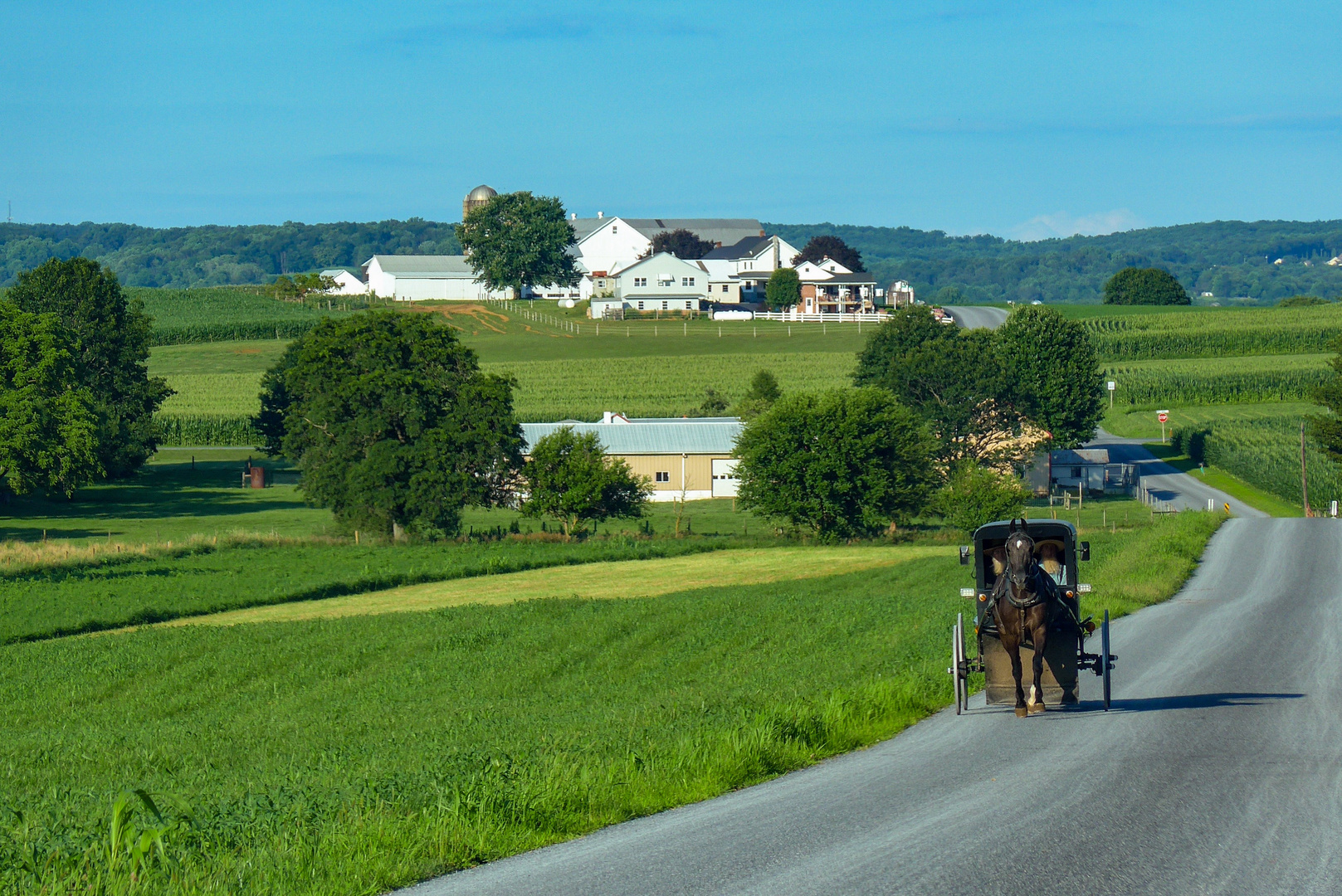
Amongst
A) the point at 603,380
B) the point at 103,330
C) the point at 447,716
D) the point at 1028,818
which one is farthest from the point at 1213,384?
the point at 1028,818

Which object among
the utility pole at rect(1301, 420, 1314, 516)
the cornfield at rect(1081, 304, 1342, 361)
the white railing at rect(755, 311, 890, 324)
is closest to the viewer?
the utility pole at rect(1301, 420, 1314, 516)

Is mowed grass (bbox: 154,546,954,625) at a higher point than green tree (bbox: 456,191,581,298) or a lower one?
lower

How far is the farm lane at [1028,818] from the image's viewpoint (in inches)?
339

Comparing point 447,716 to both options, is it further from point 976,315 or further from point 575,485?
point 976,315

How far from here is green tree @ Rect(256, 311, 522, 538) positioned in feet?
194

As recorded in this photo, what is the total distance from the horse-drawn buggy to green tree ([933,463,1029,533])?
43574mm

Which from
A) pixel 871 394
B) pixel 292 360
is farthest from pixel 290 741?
pixel 292 360

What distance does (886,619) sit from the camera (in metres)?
28.3

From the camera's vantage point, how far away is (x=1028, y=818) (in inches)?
400

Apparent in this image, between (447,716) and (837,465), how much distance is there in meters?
42.4

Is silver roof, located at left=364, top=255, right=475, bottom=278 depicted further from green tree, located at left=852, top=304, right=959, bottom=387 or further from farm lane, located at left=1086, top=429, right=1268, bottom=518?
farm lane, located at left=1086, top=429, right=1268, bottom=518

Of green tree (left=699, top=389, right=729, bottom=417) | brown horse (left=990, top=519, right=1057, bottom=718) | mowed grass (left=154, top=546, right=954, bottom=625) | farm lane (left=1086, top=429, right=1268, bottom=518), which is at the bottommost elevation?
mowed grass (left=154, top=546, right=954, bottom=625)

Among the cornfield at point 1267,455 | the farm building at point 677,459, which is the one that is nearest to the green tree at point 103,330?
the farm building at point 677,459

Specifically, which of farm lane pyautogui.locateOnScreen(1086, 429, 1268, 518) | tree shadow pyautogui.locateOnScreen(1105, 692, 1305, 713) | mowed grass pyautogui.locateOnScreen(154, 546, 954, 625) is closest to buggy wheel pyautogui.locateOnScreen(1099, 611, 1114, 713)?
tree shadow pyautogui.locateOnScreen(1105, 692, 1305, 713)
